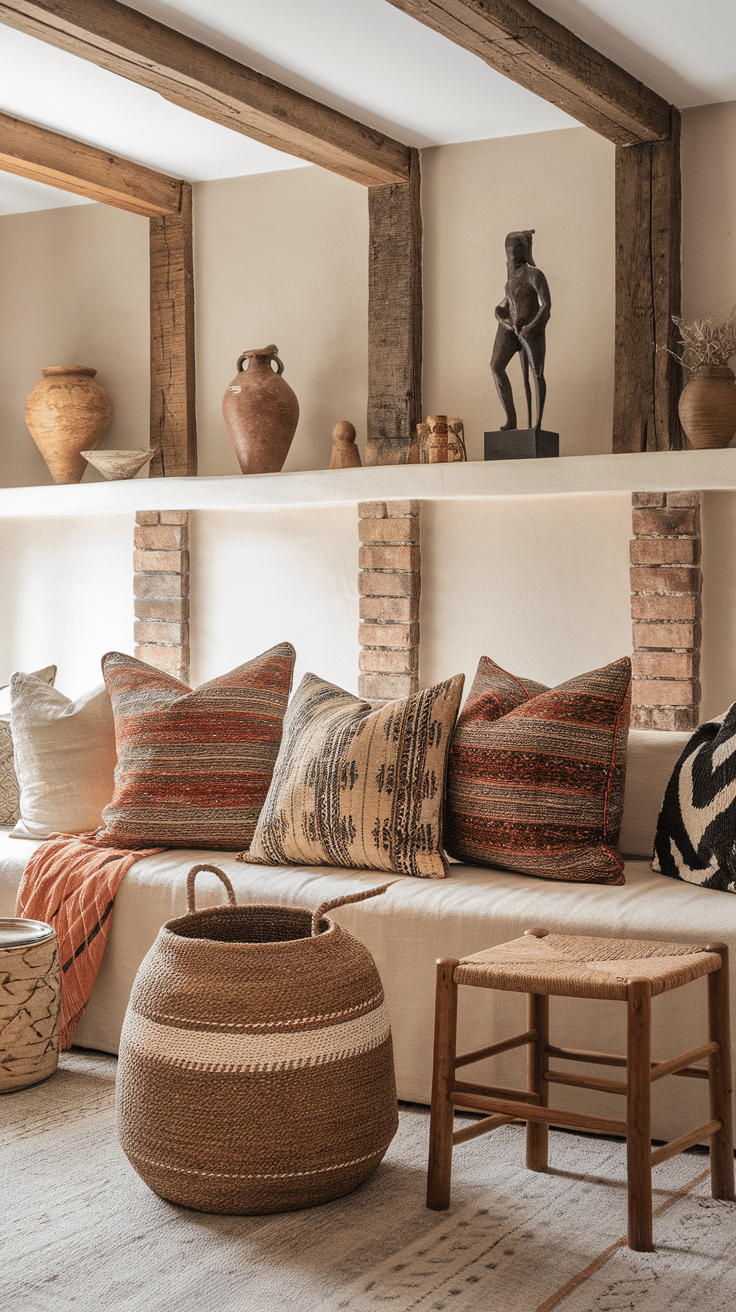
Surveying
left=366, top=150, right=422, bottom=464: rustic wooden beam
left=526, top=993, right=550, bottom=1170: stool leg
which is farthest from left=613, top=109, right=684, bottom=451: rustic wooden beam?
left=526, top=993, right=550, bottom=1170: stool leg

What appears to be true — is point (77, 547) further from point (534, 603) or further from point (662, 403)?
point (662, 403)

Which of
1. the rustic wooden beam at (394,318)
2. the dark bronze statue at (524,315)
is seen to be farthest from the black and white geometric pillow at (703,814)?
the rustic wooden beam at (394,318)

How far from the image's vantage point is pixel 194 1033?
7.14 ft

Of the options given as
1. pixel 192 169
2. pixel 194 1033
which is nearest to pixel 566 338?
pixel 192 169

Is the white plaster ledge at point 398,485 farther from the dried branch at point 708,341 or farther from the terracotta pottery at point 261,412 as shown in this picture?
the dried branch at point 708,341

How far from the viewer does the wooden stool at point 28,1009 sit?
283cm

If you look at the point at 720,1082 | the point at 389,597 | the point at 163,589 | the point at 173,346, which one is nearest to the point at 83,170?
the point at 173,346

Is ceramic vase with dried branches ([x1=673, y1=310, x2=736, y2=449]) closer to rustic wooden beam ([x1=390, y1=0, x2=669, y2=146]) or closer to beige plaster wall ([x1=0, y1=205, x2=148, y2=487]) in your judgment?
rustic wooden beam ([x1=390, y1=0, x2=669, y2=146])

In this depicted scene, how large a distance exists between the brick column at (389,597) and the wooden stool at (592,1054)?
208 cm

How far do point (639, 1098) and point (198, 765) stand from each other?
165cm

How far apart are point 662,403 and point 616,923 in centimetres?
196

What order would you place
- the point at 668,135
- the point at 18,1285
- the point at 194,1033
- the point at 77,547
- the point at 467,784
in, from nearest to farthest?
the point at 18,1285, the point at 194,1033, the point at 467,784, the point at 668,135, the point at 77,547

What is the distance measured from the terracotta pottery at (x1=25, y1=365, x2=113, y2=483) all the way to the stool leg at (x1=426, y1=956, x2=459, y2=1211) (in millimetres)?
3300

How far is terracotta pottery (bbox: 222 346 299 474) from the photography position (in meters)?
4.51
